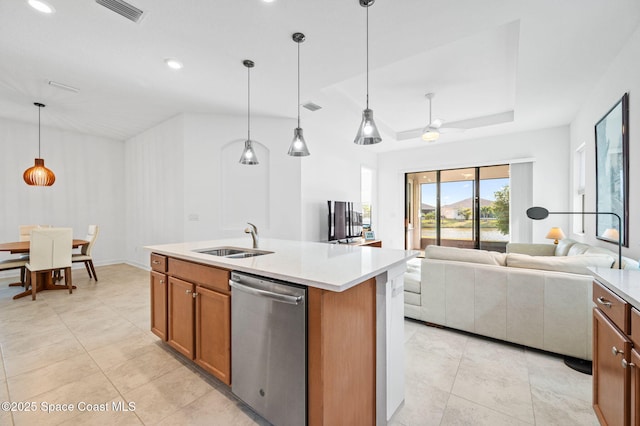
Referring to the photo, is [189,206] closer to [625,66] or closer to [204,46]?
[204,46]

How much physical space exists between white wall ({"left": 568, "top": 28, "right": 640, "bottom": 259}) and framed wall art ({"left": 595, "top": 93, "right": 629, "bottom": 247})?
69 millimetres

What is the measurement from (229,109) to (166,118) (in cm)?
140

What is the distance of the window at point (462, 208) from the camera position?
6.07m

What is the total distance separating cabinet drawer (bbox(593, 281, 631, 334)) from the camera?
3.83ft

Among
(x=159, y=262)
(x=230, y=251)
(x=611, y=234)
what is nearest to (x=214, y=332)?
(x=230, y=251)

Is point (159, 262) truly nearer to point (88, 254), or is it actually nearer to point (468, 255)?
point (468, 255)

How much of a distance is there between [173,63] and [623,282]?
409 centimetres

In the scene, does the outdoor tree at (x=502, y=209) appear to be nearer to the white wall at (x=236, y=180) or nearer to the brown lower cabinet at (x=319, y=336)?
the white wall at (x=236, y=180)

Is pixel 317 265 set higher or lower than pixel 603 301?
higher

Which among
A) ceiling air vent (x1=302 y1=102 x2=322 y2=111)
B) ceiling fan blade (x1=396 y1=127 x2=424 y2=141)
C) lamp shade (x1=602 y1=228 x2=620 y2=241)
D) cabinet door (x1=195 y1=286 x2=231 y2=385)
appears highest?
ceiling fan blade (x1=396 y1=127 x2=424 y2=141)

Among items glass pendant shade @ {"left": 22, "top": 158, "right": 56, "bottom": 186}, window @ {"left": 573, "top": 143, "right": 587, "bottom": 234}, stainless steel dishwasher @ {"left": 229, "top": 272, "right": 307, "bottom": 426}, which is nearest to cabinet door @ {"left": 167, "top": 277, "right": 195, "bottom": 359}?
stainless steel dishwasher @ {"left": 229, "top": 272, "right": 307, "bottom": 426}

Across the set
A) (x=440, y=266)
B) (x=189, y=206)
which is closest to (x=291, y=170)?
(x=189, y=206)

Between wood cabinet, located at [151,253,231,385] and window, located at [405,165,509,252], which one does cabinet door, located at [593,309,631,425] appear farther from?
window, located at [405,165,509,252]

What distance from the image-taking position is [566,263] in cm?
230
